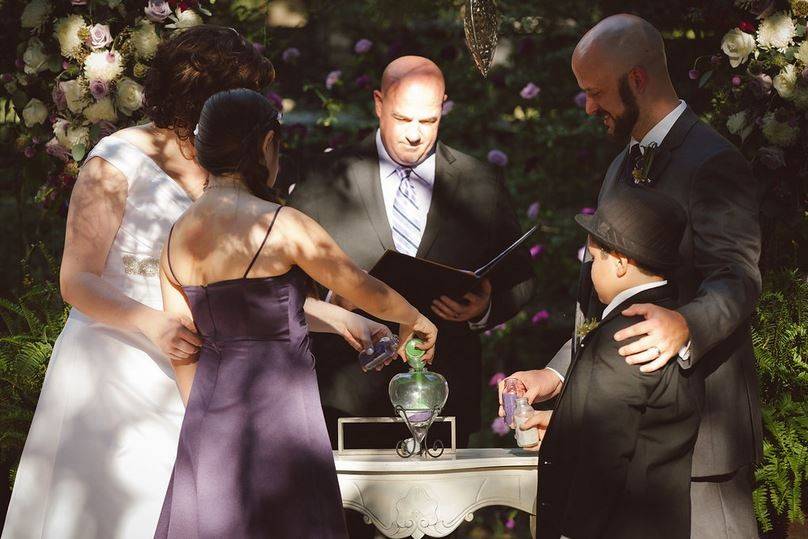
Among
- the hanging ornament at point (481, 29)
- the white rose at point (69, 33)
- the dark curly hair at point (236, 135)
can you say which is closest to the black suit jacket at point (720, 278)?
the dark curly hair at point (236, 135)

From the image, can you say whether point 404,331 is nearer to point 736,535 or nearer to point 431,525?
point 431,525

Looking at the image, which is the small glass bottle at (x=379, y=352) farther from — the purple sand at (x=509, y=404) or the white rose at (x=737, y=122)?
the white rose at (x=737, y=122)

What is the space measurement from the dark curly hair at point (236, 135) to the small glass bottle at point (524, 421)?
3.72 ft

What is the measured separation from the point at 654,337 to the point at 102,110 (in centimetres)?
301

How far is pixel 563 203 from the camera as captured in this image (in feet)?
30.4

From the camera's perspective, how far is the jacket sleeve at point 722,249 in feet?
11.2

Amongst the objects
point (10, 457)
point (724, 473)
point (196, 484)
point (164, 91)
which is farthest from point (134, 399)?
point (724, 473)

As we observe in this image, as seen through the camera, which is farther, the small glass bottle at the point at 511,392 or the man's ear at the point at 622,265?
the small glass bottle at the point at 511,392

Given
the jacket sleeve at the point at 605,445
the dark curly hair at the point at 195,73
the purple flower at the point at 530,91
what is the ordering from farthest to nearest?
the purple flower at the point at 530,91
the dark curly hair at the point at 195,73
the jacket sleeve at the point at 605,445

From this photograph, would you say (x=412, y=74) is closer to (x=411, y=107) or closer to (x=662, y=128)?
(x=411, y=107)

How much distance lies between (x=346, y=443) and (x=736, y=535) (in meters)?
1.84

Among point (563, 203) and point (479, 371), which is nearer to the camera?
point (479, 371)

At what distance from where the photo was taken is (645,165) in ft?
12.4

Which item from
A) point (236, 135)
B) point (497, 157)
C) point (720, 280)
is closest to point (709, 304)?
point (720, 280)
